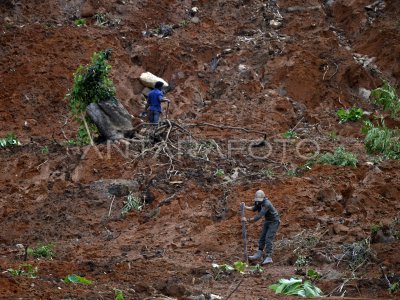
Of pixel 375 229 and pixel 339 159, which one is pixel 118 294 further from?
pixel 339 159

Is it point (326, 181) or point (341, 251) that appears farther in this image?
point (326, 181)

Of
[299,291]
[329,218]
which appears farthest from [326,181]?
[299,291]

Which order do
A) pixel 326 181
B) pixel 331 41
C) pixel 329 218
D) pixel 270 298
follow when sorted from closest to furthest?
pixel 270 298 < pixel 329 218 < pixel 326 181 < pixel 331 41

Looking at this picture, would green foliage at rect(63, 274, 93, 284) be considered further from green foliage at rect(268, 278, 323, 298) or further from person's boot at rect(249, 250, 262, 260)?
person's boot at rect(249, 250, 262, 260)

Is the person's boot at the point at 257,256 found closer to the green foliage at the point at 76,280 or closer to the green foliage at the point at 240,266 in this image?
the green foliage at the point at 240,266

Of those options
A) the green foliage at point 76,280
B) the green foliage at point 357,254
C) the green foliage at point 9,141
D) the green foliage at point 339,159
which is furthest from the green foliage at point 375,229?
the green foliage at point 9,141

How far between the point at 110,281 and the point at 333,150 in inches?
262

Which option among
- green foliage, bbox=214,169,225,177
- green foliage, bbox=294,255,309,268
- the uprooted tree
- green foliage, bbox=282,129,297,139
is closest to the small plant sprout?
the uprooted tree

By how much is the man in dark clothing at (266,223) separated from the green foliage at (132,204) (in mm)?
2659

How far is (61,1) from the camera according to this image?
20.9 m

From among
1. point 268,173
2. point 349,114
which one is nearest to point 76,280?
point 268,173

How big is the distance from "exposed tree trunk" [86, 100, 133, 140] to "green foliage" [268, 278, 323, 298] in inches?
234

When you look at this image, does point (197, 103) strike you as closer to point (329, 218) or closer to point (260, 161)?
point (260, 161)

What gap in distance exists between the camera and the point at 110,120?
643 inches
